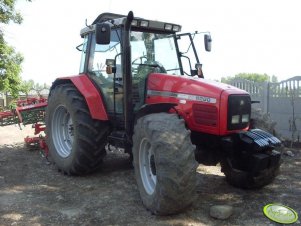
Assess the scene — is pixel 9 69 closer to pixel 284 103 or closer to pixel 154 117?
pixel 284 103

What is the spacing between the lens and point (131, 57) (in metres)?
5.25

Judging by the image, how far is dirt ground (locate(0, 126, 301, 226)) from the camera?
4.12 meters

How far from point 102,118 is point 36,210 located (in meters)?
1.74

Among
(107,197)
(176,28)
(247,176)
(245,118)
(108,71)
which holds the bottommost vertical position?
(107,197)

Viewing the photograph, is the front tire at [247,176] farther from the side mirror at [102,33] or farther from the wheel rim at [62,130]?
the wheel rim at [62,130]

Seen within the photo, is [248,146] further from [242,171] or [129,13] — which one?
[129,13]

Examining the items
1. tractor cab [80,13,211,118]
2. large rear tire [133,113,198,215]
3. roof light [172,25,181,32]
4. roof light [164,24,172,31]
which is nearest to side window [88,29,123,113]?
tractor cab [80,13,211,118]

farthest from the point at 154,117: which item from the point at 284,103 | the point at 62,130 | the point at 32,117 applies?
the point at 284,103

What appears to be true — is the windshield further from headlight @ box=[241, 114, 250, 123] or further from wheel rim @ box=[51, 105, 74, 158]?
wheel rim @ box=[51, 105, 74, 158]

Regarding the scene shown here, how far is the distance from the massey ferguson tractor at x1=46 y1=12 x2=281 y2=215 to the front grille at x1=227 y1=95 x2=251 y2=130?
0.01 metres

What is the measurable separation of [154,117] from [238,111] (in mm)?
1069

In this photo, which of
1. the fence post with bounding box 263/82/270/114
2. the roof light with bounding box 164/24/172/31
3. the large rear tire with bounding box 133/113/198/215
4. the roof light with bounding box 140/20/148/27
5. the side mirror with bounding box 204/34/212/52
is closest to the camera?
the large rear tire with bounding box 133/113/198/215

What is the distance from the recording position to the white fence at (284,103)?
913 centimetres

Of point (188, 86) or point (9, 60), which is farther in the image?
point (9, 60)
